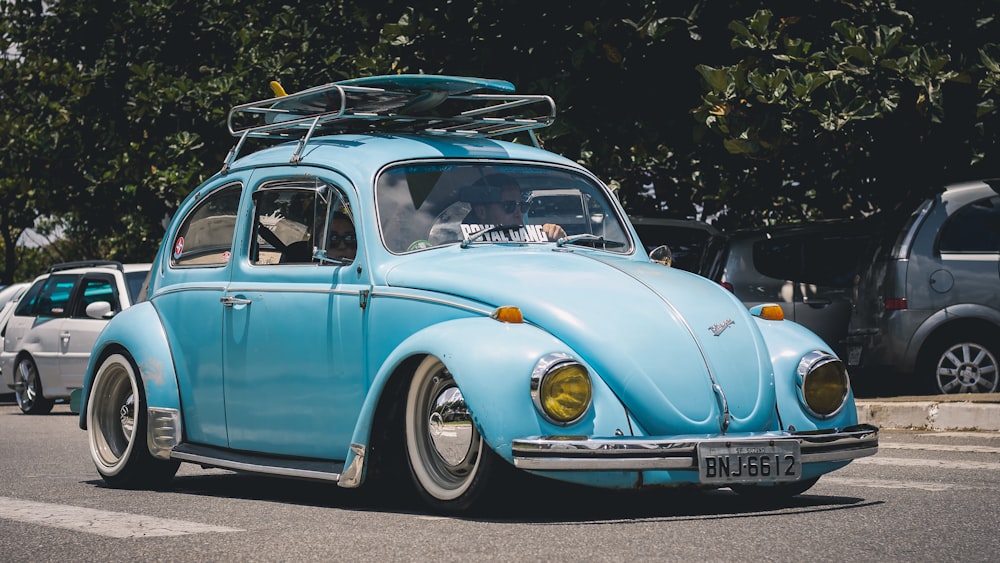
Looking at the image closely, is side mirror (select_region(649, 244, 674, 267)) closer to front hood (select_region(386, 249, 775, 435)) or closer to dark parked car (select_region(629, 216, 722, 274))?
front hood (select_region(386, 249, 775, 435))

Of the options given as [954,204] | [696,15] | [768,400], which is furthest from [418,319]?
[696,15]

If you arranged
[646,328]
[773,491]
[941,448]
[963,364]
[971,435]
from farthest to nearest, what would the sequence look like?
1. [963,364]
2. [971,435]
3. [941,448]
4. [773,491]
5. [646,328]

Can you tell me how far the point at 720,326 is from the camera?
21.5 ft

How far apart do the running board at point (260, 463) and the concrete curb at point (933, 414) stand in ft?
19.0

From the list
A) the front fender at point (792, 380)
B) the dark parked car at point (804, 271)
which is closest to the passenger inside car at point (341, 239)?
the front fender at point (792, 380)

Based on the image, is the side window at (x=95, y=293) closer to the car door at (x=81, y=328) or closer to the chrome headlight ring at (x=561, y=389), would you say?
the car door at (x=81, y=328)

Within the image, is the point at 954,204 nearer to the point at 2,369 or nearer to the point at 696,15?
the point at 696,15

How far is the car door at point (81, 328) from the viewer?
57.8ft

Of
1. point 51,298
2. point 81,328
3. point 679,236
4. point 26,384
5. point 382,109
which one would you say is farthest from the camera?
point 51,298

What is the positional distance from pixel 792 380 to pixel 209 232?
140 inches

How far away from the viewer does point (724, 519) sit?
619 centimetres

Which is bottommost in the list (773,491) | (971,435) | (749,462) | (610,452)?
(971,435)

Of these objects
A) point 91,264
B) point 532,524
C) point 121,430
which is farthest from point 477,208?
point 91,264

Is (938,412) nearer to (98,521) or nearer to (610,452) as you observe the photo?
(610,452)
